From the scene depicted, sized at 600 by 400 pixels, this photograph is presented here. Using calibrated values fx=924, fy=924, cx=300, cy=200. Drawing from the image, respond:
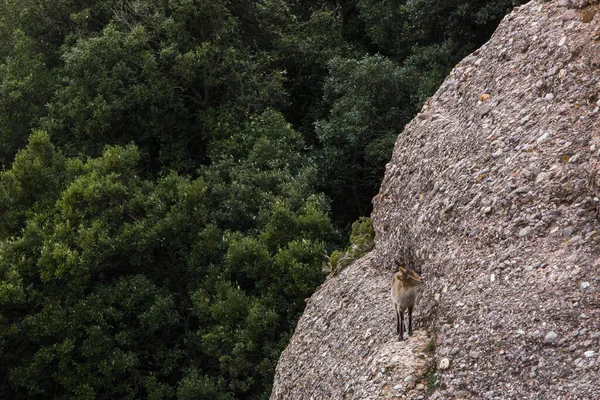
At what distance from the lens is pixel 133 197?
20.0 m

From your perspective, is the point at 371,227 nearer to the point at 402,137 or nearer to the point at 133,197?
the point at 402,137

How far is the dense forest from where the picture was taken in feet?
59.9

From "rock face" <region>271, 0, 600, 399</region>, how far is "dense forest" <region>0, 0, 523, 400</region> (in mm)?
7039

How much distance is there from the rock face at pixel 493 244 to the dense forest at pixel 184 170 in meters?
7.04

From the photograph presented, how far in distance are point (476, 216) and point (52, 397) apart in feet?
41.2

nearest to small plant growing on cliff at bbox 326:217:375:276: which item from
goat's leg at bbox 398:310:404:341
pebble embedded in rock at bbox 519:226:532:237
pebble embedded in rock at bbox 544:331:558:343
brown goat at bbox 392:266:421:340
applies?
goat's leg at bbox 398:310:404:341

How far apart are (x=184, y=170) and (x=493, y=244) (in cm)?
1460

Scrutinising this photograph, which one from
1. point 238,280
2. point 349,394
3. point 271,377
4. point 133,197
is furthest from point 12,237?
point 349,394

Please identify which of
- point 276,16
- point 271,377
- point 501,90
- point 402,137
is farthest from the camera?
point 276,16

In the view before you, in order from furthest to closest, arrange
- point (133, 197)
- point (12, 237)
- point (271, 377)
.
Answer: point (133, 197), point (12, 237), point (271, 377)

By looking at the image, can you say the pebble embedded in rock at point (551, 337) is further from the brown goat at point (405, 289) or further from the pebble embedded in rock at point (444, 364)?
the brown goat at point (405, 289)

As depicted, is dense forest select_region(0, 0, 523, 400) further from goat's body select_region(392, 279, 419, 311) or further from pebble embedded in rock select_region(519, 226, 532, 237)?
pebble embedded in rock select_region(519, 226, 532, 237)

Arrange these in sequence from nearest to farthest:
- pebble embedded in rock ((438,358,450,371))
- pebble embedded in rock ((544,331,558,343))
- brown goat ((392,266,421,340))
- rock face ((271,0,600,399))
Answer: pebble embedded in rock ((544,331,558,343)) → rock face ((271,0,600,399)) → pebble embedded in rock ((438,358,450,371)) → brown goat ((392,266,421,340))

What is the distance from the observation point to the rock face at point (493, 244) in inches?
306
